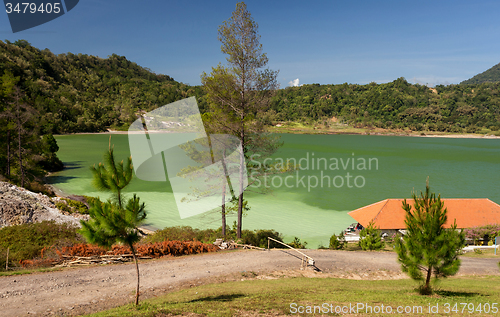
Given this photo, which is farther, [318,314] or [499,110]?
[499,110]

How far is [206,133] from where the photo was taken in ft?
56.0

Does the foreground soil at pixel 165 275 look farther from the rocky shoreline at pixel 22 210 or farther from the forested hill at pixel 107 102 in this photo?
the forested hill at pixel 107 102

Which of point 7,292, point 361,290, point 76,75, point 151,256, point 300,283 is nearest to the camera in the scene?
point 7,292

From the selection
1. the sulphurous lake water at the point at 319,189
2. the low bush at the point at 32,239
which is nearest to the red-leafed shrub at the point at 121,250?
the low bush at the point at 32,239

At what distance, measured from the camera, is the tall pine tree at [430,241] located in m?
7.83

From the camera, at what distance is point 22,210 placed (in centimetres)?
1702

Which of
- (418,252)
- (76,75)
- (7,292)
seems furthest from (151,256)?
(76,75)

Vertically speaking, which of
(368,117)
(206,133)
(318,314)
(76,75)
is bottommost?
(318,314)

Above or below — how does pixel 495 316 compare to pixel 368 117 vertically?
below

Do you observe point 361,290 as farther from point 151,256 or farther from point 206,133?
point 206,133

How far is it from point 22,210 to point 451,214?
2977cm

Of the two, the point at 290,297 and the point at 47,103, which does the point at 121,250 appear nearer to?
the point at 290,297

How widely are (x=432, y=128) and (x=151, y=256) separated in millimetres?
199743

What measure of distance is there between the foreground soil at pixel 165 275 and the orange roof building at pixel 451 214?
588cm
